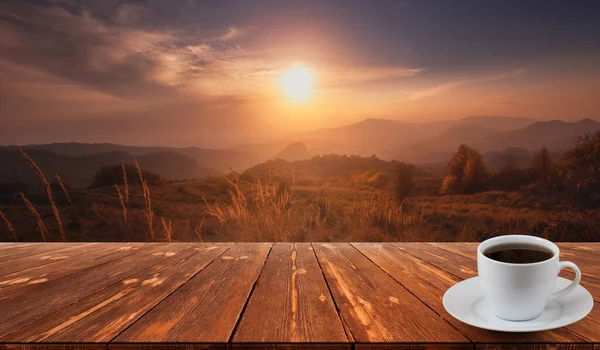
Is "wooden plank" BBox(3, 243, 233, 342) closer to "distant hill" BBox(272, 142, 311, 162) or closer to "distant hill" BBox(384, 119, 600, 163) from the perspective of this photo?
"distant hill" BBox(272, 142, 311, 162)

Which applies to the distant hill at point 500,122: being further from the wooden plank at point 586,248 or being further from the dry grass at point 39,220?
the dry grass at point 39,220

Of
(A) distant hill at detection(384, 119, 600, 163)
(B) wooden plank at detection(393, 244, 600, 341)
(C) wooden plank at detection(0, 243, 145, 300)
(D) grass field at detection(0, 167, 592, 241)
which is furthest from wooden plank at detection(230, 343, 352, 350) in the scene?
(A) distant hill at detection(384, 119, 600, 163)

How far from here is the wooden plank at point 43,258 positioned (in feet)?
3.95

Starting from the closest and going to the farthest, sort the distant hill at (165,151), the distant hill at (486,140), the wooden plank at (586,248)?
the wooden plank at (586,248) < the distant hill at (486,140) < the distant hill at (165,151)

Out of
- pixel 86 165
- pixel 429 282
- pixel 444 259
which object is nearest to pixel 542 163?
pixel 444 259

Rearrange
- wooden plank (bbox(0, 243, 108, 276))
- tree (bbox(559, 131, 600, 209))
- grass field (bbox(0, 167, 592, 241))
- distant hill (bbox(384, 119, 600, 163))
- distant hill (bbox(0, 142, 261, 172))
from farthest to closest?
distant hill (bbox(0, 142, 261, 172)), distant hill (bbox(384, 119, 600, 163)), tree (bbox(559, 131, 600, 209)), grass field (bbox(0, 167, 592, 241)), wooden plank (bbox(0, 243, 108, 276))

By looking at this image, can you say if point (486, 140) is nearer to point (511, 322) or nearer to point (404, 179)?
point (404, 179)

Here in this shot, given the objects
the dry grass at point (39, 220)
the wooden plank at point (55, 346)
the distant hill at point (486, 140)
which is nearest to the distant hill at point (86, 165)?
the dry grass at point (39, 220)

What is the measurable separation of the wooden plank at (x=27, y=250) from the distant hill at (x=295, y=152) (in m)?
3.55

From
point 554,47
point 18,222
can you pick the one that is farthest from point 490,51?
point 18,222

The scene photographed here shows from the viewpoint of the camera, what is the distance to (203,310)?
2.43 feet

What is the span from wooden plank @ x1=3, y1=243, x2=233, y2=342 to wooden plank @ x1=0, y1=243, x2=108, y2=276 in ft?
1.35

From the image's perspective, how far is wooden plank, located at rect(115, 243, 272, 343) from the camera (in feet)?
2.03

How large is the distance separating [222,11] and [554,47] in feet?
12.6
